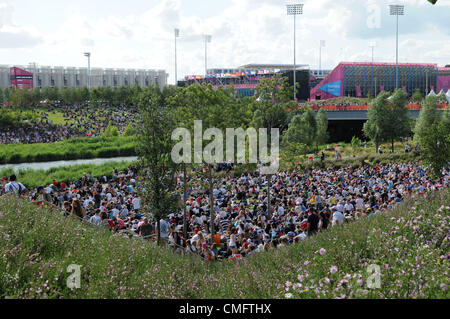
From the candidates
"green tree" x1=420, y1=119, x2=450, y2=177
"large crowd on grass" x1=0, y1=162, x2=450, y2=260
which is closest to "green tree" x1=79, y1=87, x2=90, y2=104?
"large crowd on grass" x1=0, y1=162, x2=450, y2=260

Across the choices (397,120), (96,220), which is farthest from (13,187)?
(397,120)

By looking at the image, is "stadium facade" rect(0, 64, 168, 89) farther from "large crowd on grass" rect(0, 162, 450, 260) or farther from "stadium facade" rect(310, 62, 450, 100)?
"large crowd on grass" rect(0, 162, 450, 260)

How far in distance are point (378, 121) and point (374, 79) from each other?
216ft

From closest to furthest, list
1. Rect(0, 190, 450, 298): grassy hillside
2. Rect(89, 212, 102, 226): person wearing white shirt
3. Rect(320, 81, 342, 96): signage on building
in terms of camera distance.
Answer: Rect(0, 190, 450, 298): grassy hillside
Rect(89, 212, 102, 226): person wearing white shirt
Rect(320, 81, 342, 96): signage on building

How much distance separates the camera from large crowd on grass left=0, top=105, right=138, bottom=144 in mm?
61188

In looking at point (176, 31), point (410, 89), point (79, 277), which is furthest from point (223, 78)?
point (79, 277)

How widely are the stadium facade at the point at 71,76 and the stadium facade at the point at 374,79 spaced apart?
54.0 metres

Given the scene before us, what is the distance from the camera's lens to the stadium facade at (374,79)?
95800 mm

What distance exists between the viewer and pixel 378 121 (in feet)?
129

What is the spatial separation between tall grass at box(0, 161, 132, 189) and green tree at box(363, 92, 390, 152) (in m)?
22.9

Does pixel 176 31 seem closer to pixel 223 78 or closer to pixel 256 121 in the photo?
pixel 223 78

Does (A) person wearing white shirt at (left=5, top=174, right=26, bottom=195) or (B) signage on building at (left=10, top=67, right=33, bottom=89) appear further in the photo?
(B) signage on building at (left=10, top=67, right=33, bottom=89)

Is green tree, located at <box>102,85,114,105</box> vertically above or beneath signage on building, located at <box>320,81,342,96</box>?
beneath

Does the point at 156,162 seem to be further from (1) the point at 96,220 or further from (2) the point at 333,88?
(2) the point at 333,88
